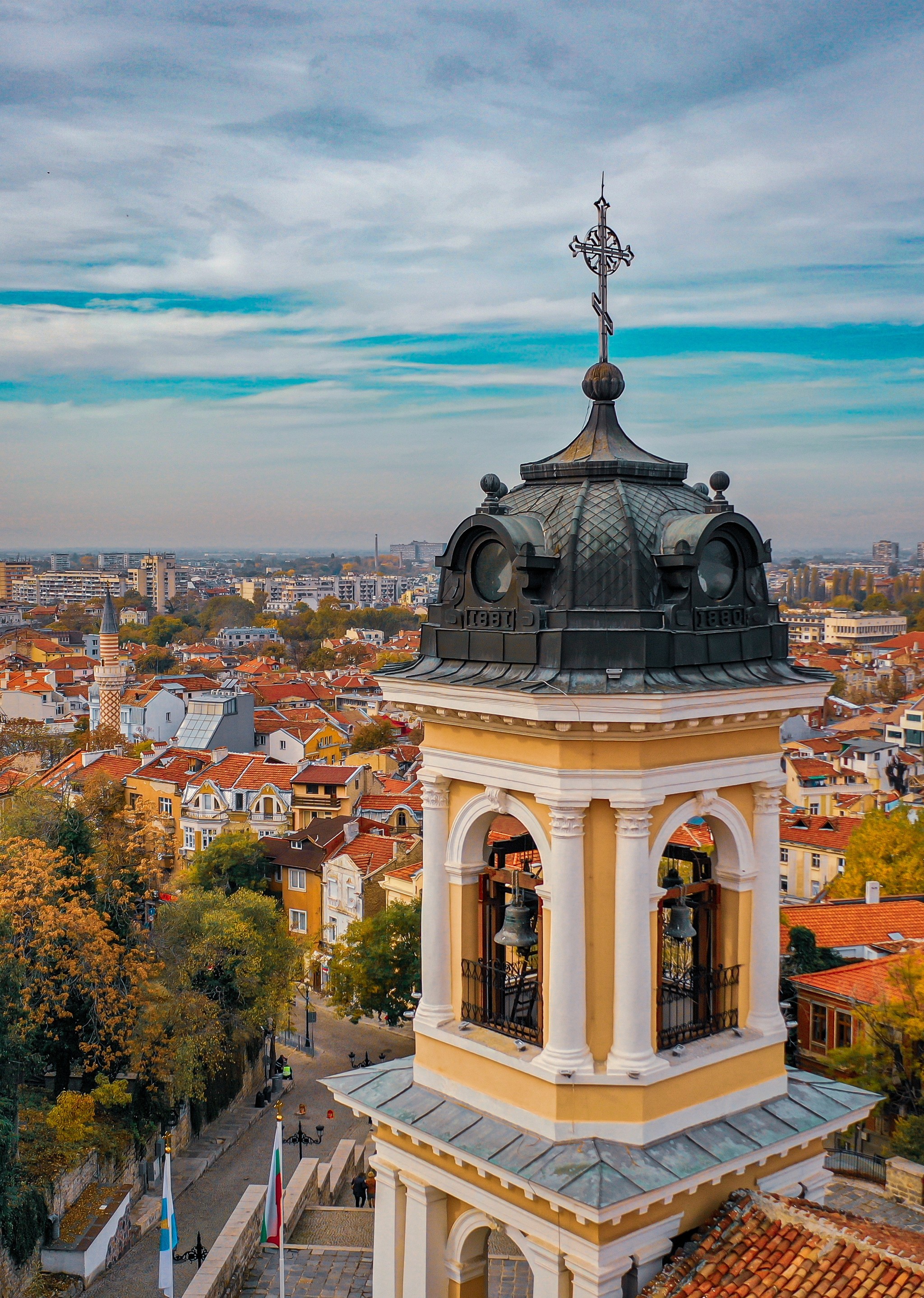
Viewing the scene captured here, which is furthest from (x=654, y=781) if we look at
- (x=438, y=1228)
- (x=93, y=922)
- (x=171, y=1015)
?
(x=171, y=1015)

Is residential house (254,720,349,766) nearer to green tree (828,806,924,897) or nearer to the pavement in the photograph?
the pavement

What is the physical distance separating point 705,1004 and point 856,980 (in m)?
26.5

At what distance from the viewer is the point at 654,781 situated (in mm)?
9773

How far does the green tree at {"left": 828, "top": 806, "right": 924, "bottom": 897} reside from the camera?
47.4 meters

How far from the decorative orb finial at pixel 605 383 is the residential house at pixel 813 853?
48637 mm

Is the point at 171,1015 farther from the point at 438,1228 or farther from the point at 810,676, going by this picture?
the point at 810,676

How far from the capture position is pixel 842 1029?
34.6 metres

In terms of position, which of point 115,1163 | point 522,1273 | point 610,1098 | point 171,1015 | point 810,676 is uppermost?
point 810,676

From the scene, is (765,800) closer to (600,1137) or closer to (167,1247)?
(600,1137)

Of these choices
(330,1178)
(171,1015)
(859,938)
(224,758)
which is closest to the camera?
(330,1178)

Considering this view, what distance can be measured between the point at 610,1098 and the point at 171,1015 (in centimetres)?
2759

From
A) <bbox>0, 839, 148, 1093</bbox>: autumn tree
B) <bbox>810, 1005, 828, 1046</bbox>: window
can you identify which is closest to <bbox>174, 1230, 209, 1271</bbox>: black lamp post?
<bbox>0, 839, 148, 1093</bbox>: autumn tree

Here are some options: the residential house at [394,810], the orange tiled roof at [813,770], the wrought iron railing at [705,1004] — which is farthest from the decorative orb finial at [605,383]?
the orange tiled roof at [813,770]

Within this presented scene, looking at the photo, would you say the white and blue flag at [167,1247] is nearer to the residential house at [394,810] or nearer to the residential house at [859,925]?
the residential house at [859,925]
